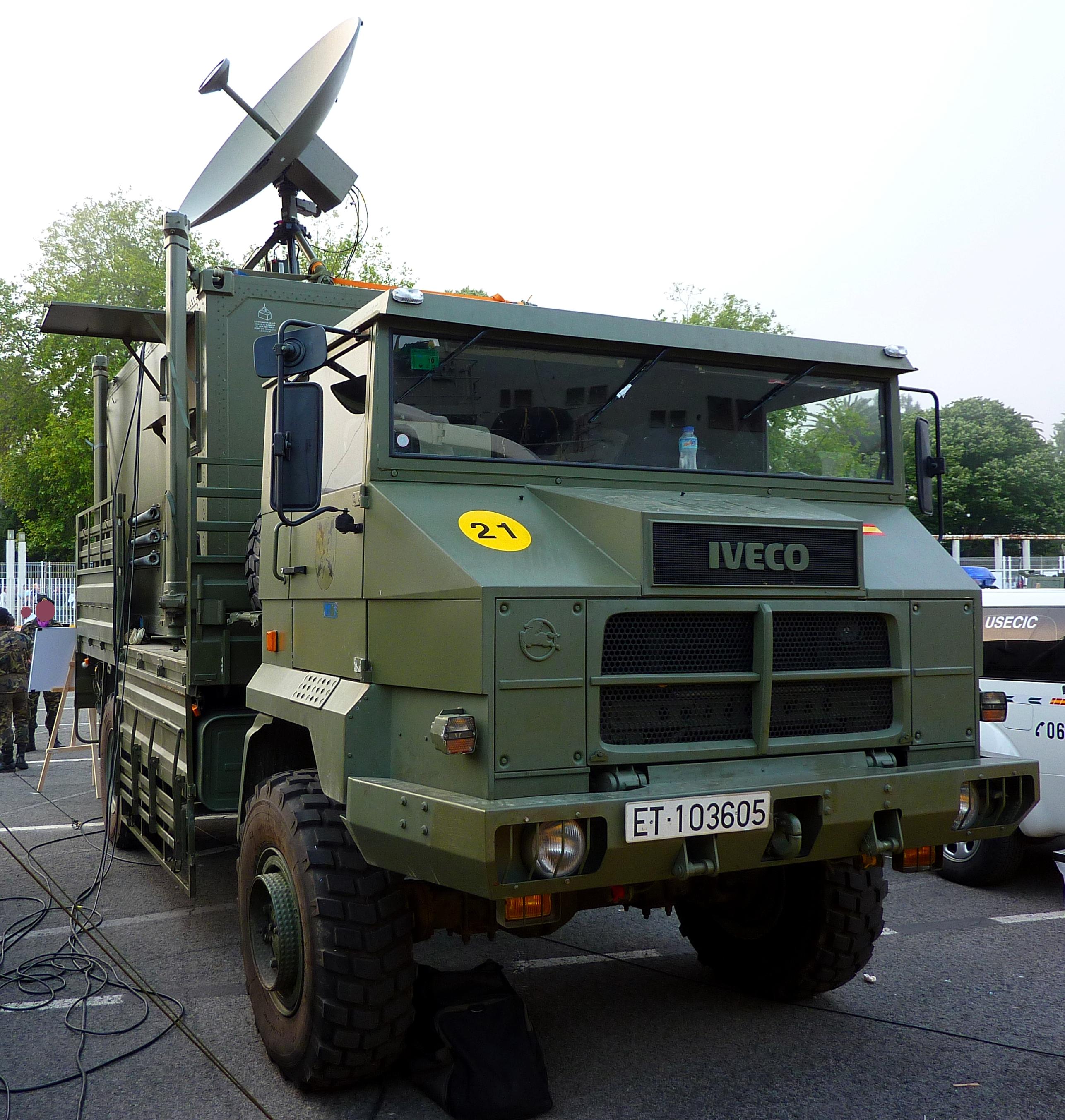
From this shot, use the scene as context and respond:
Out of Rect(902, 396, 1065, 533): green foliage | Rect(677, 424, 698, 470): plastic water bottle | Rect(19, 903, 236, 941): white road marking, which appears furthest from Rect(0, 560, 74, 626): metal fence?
Rect(902, 396, 1065, 533): green foliage

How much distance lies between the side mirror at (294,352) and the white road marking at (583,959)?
308cm

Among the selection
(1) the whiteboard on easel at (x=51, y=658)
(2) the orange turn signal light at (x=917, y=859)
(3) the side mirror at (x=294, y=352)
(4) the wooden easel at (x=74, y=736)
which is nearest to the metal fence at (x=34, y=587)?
(4) the wooden easel at (x=74, y=736)

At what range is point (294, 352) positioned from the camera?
3.74 m

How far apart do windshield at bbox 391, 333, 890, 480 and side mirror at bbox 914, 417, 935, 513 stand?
0.31 m

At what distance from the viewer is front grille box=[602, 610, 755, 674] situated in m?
3.43

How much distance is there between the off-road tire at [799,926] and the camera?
4410 mm

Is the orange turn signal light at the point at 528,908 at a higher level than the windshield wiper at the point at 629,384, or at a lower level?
lower

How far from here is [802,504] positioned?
4254mm

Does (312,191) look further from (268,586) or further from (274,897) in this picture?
(274,897)

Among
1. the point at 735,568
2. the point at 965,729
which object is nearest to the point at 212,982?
the point at 735,568

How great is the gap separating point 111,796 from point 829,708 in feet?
17.3

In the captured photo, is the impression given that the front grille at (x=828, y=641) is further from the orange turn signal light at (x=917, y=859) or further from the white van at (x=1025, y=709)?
the white van at (x=1025, y=709)

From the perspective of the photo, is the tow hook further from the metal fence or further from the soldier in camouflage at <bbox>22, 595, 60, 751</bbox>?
the metal fence

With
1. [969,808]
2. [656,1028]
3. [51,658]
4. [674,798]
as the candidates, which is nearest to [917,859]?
[969,808]
